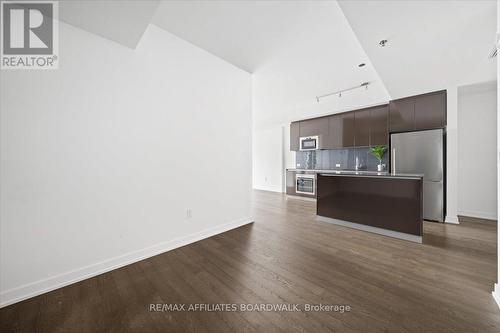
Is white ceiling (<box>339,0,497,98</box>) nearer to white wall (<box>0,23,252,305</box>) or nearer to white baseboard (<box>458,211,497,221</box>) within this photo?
white wall (<box>0,23,252,305</box>)

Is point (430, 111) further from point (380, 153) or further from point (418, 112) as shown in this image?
point (380, 153)

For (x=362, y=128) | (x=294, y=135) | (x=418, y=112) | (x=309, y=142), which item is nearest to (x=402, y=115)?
(x=418, y=112)

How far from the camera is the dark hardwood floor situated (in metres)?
1.28

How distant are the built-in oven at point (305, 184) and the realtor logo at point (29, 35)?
5551 mm

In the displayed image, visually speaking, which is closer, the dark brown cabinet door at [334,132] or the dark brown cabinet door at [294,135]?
the dark brown cabinet door at [334,132]

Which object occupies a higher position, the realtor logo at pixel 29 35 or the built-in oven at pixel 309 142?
the realtor logo at pixel 29 35

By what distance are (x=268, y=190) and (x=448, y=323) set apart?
6274mm

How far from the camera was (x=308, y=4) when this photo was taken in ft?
6.48

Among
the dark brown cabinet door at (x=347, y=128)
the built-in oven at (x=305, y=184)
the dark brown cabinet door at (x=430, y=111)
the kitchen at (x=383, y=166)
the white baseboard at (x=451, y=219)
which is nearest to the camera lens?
the kitchen at (x=383, y=166)

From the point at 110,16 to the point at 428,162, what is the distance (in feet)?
17.1

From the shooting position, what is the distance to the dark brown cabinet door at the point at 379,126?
14.2 ft

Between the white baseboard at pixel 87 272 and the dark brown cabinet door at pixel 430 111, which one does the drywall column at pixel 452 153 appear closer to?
the dark brown cabinet door at pixel 430 111

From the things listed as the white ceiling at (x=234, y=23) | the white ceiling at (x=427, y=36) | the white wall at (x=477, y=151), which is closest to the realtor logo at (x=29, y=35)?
the white ceiling at (x=234, y=23)

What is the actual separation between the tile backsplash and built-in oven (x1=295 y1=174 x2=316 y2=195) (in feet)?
1.88
